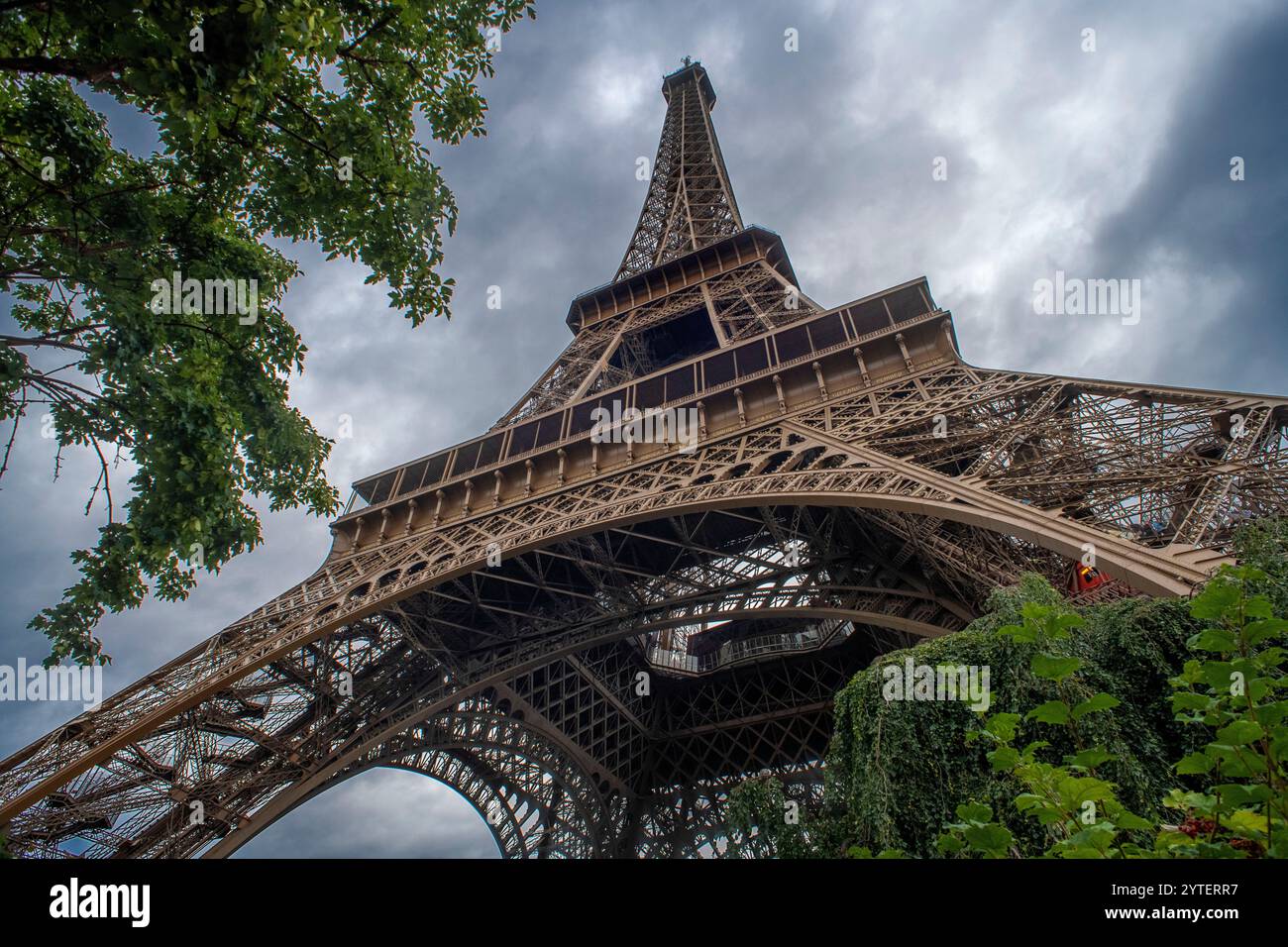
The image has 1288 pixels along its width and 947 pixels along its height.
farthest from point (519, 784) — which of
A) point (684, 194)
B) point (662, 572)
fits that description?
point (684, 194)

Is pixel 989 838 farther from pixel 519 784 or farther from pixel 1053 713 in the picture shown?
pixel 519 784

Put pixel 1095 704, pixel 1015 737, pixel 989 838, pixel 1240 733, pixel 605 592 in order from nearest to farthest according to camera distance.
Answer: pixel 1240 733 < pixel 989 838 < pixel 1095 704 < pixel 1015 737 < pixel 605 592

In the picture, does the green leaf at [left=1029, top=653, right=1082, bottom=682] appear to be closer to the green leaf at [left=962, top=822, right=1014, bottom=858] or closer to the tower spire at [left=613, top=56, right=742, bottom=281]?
the green leaf at [left=962, top=822, right=1014, bottom=858]

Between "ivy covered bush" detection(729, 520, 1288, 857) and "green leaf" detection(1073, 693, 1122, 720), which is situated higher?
"green leaf" detection(1073, 693, 1122, 720)

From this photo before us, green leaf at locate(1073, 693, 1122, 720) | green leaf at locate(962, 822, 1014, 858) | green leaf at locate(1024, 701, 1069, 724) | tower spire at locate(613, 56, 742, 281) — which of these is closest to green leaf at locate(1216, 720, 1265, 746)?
green leaf at locate(1073, 693, 1122, 720)
